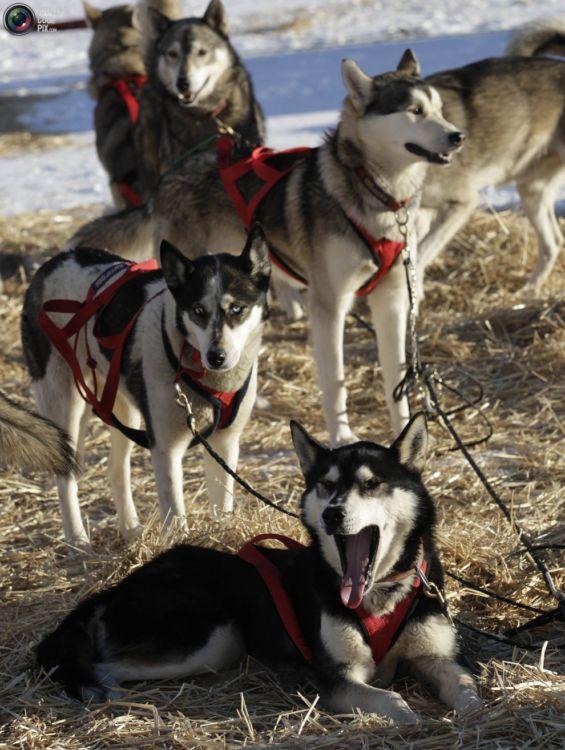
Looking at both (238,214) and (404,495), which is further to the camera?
(238,214)

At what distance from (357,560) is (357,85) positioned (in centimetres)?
274

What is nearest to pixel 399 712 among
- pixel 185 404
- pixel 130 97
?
pixel 185 404

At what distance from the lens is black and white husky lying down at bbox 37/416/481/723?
299 centimetres

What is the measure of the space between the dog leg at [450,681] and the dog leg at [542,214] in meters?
4.58

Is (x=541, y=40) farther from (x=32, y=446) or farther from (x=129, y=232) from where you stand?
(x=32, y=446)

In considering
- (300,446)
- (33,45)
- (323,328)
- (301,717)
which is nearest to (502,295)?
(323,328)

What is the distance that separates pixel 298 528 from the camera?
402cm

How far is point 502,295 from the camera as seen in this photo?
7125 millimetres

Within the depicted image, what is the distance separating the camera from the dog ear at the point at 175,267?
3.71 meters

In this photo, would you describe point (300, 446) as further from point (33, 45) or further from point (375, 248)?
point (33, 45)

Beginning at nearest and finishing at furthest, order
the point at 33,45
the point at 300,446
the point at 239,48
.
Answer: the point at 300,446
the point at 239,48
the point at 33,45

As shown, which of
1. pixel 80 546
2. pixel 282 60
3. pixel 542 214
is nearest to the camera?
pixel 80 546

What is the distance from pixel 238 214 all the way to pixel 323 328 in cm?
76

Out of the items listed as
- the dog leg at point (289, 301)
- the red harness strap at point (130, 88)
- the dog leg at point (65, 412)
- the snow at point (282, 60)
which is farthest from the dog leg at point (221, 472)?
the snow at point (282, 60)
